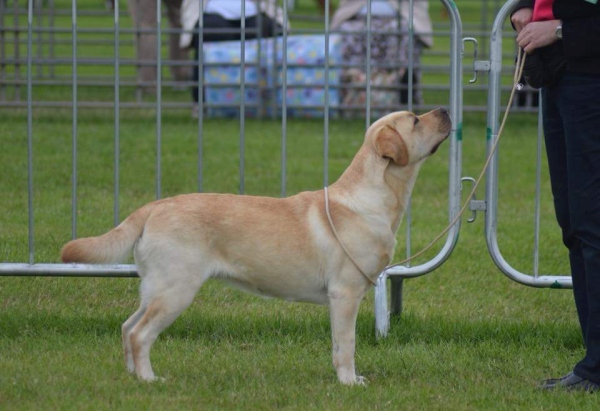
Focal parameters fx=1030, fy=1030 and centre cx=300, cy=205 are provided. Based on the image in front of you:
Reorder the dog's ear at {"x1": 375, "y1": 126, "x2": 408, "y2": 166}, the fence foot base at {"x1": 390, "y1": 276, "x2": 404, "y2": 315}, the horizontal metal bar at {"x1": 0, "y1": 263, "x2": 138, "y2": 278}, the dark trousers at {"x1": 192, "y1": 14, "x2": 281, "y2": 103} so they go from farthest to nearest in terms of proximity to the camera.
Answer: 1. the dark trousers at {"x1": 192, "y1": 14, "x2": 281, "y2": 103}
2. the fence foot base at {"x1": 390, "y1": 276, "x2": 404, "y2": 315}
3. the horizontal metal bar at {"x1": 0, "y1": 263, "x2": 138, "y2": 278}
4. the dog's ear at {"x1": 375, "y1": 126, "x2": 408, "y2": 166}

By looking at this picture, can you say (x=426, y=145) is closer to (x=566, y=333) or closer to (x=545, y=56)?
(x=545, y=56)

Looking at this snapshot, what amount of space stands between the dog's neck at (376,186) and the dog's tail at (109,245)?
2.91 feet

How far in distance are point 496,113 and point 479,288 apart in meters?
1.67

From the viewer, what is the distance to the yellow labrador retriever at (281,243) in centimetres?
445

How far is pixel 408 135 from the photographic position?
183 inches

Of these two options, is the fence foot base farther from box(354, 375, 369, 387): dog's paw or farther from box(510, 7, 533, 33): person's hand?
box(510, 7, 533, 33): person's hand

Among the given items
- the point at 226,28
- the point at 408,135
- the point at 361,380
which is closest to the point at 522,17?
the point at 408,135

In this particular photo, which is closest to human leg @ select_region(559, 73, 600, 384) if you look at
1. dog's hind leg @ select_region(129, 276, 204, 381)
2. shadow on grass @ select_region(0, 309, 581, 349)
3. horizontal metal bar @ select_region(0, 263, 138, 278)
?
shadow on grass @ select_region(0, 309, 581, 349)

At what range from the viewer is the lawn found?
4398 millimetres

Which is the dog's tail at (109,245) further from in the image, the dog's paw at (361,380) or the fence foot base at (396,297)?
the fence foot base at (396,297)

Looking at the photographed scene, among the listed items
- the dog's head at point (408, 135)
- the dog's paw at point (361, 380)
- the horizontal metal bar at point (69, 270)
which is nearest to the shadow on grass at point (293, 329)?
the horizontal metal bar at point (69, 270)

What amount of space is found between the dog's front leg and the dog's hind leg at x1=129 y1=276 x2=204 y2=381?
62 centimetres

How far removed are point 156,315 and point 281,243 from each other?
63 centimetres

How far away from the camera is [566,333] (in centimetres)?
555
